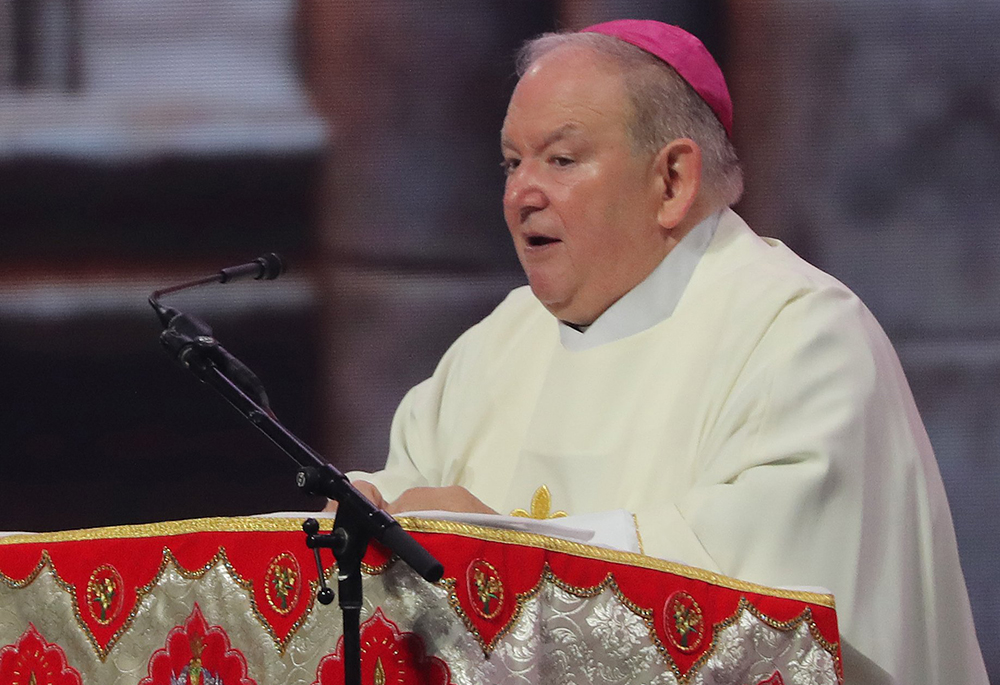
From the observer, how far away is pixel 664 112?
3.21m

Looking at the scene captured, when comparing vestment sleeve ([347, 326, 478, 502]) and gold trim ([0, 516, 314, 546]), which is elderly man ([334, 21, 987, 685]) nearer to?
vestment sleeve ([347, 326, 478, 502])

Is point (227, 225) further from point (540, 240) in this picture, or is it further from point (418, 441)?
point (540, 240)

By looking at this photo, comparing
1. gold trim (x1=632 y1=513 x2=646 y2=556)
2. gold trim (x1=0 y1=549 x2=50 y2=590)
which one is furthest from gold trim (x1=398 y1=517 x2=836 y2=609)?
gold trim (x1=0 y1=549 x2=50 y2=590)

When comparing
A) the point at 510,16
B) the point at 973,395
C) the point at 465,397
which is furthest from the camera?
the point at 510,16

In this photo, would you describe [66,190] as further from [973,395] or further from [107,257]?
[973,395]

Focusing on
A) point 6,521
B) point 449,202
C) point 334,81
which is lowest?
point 6,521

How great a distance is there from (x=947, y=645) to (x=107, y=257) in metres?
2.76


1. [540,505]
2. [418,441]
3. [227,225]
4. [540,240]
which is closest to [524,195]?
[540,240]

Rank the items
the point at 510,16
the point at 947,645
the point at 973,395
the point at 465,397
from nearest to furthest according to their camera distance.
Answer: the point at 947,645 < the point at 465,397 < the point at 973,395 < the point at 510,16

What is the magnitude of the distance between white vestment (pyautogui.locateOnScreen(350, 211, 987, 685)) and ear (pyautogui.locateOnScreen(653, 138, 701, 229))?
121 millimetres

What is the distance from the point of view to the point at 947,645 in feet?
9.11

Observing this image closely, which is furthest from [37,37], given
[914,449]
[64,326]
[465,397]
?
[914,449]

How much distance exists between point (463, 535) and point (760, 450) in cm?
90

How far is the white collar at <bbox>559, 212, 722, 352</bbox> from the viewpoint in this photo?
3164 mm
